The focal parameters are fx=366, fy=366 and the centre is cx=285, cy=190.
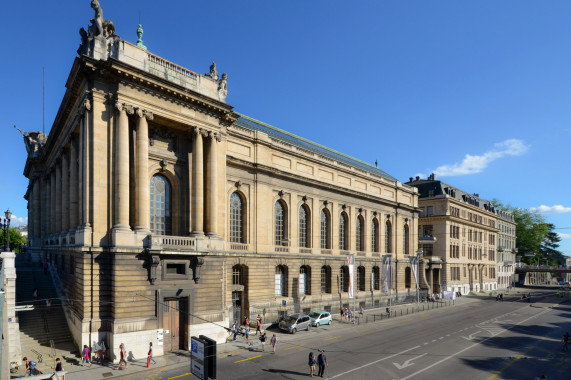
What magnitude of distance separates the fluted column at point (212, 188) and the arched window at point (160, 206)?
3365 mm

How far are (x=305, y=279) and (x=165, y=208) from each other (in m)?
22.1

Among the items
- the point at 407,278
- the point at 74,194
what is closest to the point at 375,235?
the point at 407,278

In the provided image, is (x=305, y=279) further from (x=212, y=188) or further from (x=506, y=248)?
(x=506, y=248)

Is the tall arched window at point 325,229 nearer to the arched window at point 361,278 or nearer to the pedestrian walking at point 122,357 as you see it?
the arched window at point 361,278

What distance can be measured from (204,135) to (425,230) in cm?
6188

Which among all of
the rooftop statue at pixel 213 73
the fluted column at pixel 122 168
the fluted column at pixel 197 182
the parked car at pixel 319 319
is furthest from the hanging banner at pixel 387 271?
the fluted column at pixel 122 168

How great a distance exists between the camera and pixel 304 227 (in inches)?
1890

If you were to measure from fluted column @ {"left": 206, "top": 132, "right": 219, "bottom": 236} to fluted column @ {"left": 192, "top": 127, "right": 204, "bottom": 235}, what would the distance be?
61 cm

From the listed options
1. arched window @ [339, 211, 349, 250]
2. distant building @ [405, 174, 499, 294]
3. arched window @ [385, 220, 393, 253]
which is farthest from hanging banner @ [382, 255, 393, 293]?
distant building @ [405, 174, 499, 294]

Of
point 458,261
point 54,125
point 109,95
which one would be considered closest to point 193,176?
point 109,95

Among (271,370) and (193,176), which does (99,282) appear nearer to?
(193,176)

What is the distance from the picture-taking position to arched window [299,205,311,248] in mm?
47719

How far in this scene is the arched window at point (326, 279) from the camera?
49500 mm

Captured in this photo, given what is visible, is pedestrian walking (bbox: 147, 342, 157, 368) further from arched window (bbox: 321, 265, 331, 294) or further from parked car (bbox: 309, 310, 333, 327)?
arched window (bbox: 321, 265, 331, 294)
